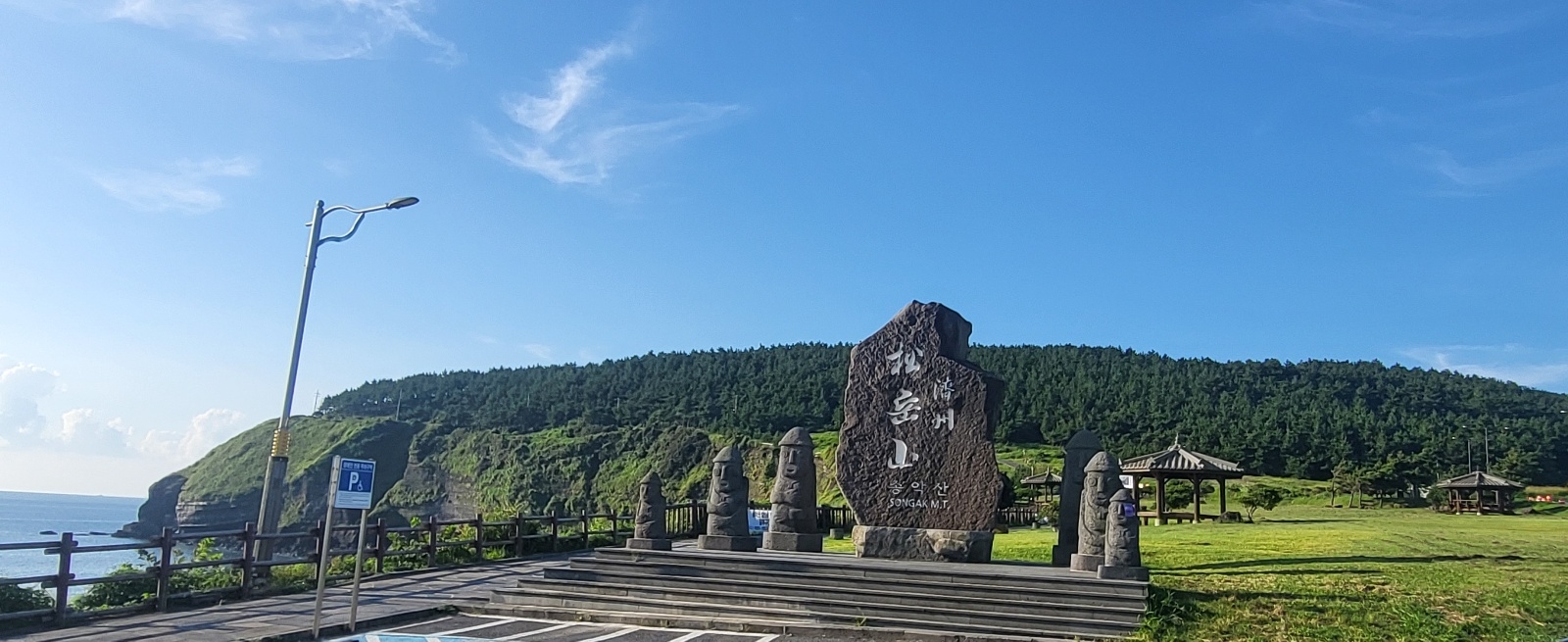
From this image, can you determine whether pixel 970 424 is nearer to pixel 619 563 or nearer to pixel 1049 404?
pixel 619 563

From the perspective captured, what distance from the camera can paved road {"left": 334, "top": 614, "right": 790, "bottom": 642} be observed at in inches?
445

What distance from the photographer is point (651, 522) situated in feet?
53.3

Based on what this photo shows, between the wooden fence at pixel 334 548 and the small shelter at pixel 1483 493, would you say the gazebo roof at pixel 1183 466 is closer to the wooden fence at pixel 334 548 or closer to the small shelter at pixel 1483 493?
the wooden fence at pixel 334 548

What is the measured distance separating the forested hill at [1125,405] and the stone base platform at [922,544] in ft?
148

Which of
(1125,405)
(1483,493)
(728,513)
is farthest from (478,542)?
(1125,405)

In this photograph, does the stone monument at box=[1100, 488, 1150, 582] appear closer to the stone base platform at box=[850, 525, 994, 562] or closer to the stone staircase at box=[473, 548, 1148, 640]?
the stone staircase at box=[473, 548, 1148, 640]

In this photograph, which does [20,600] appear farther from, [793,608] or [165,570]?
[793,608]

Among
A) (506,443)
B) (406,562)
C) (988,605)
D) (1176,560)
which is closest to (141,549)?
(406,562)

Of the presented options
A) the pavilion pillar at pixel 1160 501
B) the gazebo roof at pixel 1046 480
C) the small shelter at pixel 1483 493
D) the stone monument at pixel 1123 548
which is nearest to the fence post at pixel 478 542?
the stone monument at pixel 1123 548

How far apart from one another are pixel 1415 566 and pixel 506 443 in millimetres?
101364

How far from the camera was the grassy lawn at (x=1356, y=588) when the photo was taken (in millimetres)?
11219

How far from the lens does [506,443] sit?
108875mm

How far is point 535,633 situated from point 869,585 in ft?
13.8

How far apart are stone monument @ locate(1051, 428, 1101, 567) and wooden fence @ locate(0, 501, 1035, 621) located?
6265mm
